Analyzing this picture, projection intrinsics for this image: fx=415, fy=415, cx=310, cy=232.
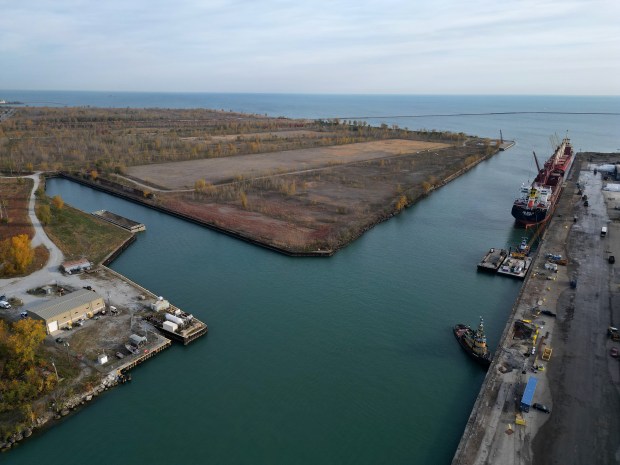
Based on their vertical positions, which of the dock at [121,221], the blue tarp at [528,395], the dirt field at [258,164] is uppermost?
the dirt field at [258,164]

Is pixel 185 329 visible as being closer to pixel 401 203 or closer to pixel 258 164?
pixel 401 203

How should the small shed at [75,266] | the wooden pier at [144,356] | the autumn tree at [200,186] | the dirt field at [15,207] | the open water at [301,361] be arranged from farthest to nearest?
the autumn tree at [200,186]
the dirt field at [15,207]
the small shed at [75,266]
the wooden pier at [144,356]
the open water at [301,361]

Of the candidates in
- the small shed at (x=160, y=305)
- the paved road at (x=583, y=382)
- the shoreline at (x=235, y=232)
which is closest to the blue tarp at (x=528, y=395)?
the paved road at (x=583, y=382)

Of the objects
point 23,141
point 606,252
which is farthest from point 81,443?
point 23,141

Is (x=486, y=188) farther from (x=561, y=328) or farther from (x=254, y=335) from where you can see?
(x=254, y=335)

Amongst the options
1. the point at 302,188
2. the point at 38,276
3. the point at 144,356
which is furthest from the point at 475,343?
the point at 302,188

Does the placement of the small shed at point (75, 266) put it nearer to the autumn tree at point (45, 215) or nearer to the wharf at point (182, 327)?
the wharf at point (182, 327)
